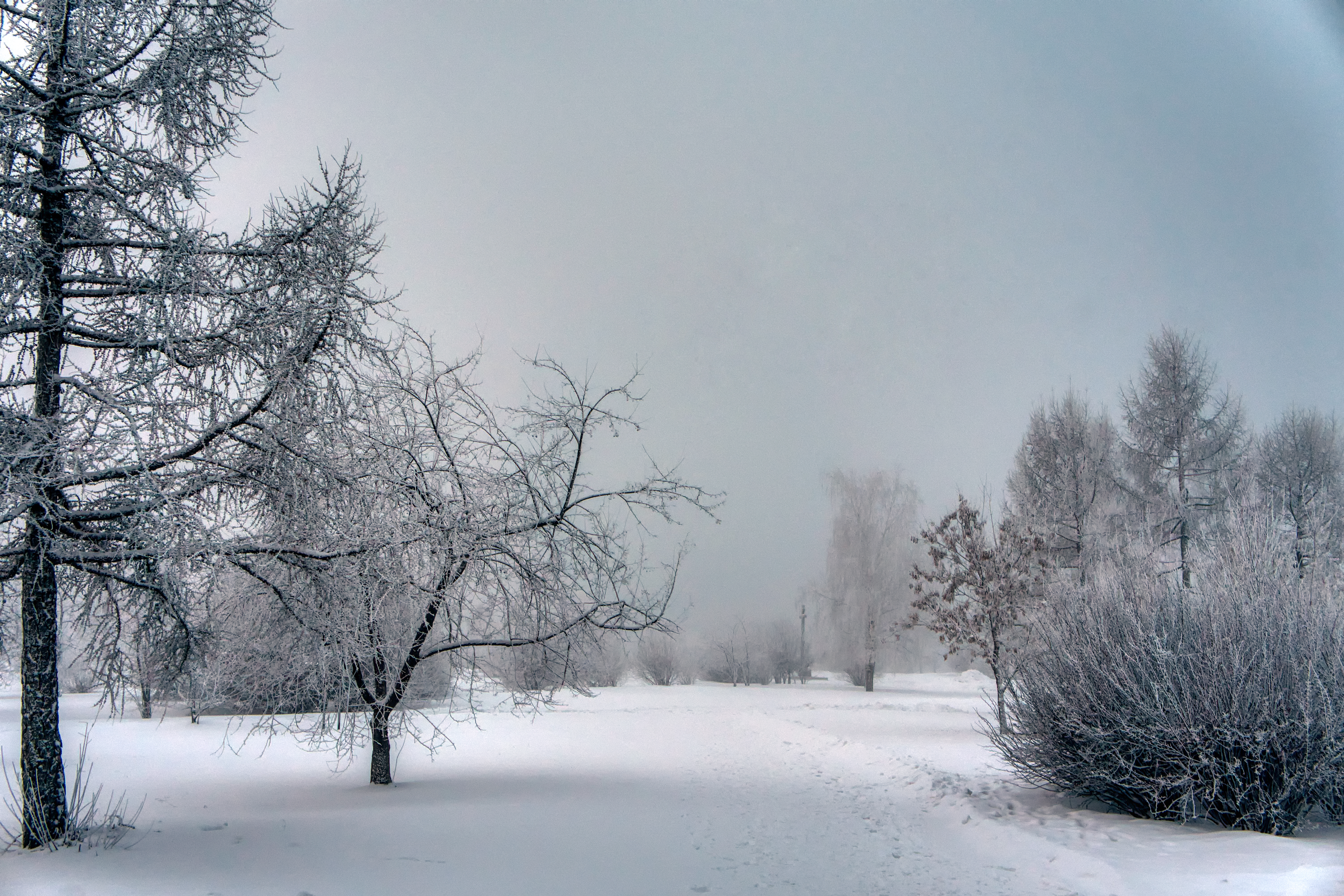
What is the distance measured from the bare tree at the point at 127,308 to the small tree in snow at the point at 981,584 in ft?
34.0

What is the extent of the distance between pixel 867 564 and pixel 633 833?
20.7 metres

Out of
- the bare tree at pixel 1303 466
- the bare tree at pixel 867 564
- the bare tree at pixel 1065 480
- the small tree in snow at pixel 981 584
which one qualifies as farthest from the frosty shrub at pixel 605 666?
the bare tree at pixel 1303 466

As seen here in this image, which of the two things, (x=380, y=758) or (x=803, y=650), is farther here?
(x=803, y=650)

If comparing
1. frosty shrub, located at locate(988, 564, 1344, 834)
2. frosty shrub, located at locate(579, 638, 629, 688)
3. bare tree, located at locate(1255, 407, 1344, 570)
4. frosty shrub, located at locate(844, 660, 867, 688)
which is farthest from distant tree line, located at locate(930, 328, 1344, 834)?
frosty shrub, located at locate(844, 660, 867, 688)

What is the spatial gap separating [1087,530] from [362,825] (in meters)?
15.8

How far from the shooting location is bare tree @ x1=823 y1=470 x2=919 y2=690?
81.7 ft

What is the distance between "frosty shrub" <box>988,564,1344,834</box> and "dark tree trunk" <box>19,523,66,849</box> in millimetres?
7224

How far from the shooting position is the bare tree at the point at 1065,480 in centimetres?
1762

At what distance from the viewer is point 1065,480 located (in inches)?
723

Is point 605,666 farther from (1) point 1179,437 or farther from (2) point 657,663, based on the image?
(1) point 1179,437

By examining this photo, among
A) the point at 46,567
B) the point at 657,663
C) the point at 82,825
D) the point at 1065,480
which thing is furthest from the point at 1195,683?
the point at 657,663

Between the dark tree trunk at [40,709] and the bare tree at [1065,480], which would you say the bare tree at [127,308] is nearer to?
the dark tree trunk at [40,709]

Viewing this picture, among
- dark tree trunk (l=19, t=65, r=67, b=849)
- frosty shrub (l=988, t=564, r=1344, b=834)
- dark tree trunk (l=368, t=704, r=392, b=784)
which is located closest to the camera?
dark tree trunk (l=19, t=65, r=67, b=849)

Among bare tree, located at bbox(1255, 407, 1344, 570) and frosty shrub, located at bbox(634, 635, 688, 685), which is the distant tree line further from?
frosty shrub, located at bbox(634, 635, 688, 685)
